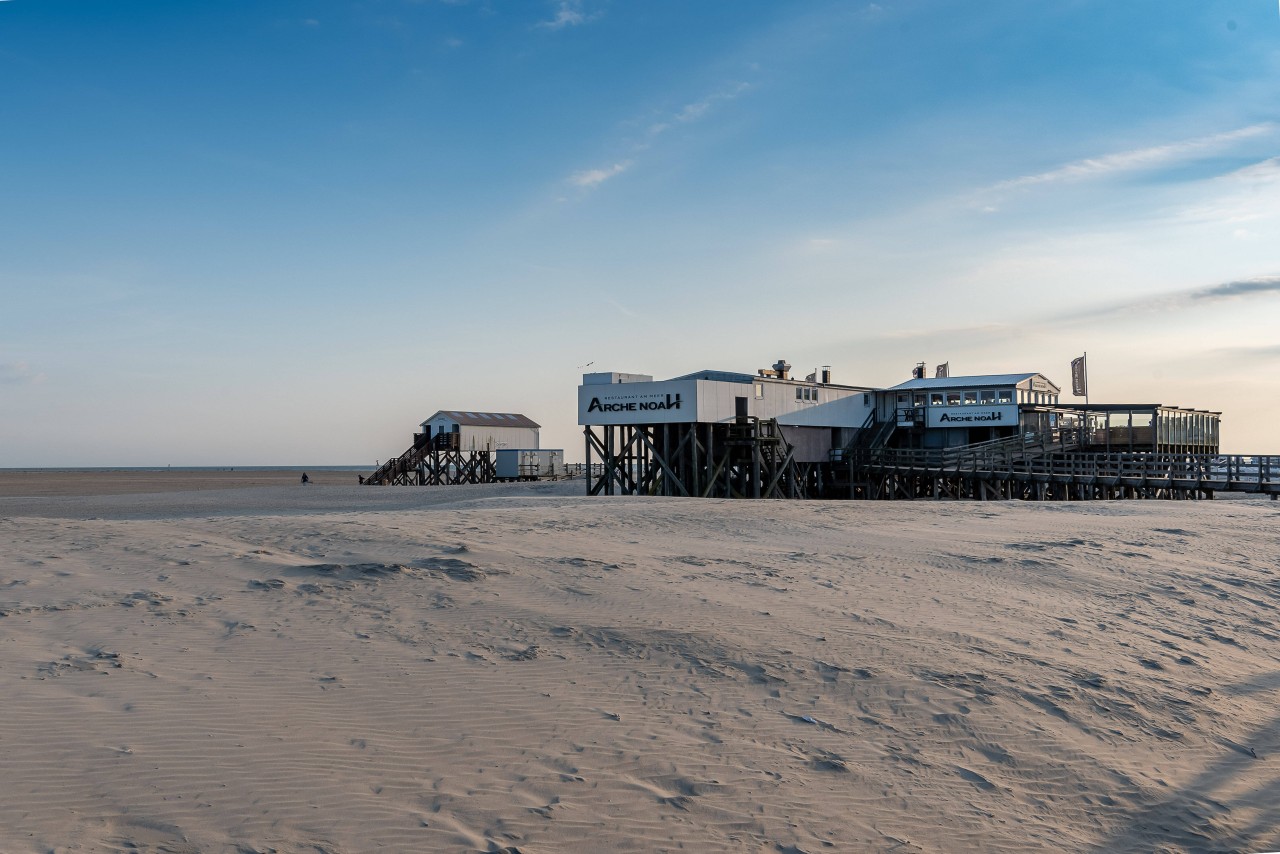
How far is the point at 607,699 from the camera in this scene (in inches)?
307

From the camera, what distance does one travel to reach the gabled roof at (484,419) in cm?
6356

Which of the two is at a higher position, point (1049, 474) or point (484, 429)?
point (484, 429)

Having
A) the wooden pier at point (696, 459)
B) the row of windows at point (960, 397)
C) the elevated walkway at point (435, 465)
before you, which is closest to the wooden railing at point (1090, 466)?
the row of windows at point (960, 397)

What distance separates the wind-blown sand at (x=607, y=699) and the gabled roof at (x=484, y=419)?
4948 centimetres

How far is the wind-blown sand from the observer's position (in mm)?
5887

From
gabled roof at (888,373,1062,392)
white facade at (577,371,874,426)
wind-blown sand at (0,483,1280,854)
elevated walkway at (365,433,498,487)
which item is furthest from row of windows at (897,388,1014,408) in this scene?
wind-blown sand at (0,483,1280,854)

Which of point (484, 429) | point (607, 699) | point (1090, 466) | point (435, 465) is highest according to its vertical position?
point (484, 429)

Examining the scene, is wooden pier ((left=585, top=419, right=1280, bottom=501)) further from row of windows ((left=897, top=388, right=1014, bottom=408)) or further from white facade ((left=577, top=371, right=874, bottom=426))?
row of windows ((left=897, top=388, right=1014, bottom=408))

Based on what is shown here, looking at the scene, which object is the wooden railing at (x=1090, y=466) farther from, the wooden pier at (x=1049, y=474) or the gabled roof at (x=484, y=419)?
the gabled roof at (x=484, y=419)

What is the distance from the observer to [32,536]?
13.2 metres

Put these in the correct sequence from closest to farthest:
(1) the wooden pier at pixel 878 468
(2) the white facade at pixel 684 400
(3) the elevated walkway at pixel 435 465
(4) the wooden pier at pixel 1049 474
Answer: (4) the wooden pier at pixel 1049 474
(1) the wooden pier at pixel 878 468
(2) the white facade at pixel 684 400
(3) the elevated walkway at pixel 435 465

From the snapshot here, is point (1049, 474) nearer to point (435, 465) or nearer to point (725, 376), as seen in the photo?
point (725, 376)

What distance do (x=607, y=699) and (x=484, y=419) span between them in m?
58.9

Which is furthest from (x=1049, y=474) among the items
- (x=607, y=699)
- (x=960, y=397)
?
(x=607, y=699)
